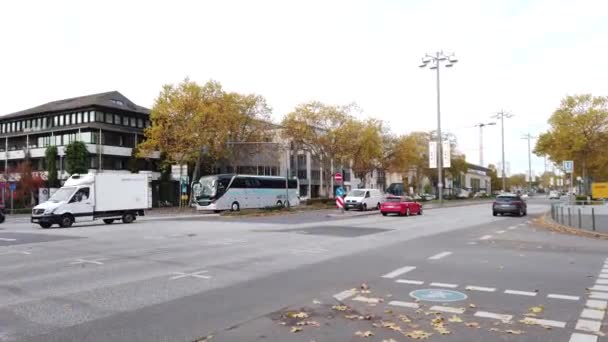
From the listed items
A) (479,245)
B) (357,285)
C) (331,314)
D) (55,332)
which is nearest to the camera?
(55,332)

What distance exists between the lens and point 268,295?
26.2ft

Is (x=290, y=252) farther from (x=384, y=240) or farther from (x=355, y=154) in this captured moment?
(x=355, y=154)

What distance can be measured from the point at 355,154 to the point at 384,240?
42723 millimetres

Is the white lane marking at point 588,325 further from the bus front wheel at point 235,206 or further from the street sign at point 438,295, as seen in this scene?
the bus front wheel at point 235,206

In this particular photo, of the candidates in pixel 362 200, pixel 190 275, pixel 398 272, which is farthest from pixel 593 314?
pixel 362 200

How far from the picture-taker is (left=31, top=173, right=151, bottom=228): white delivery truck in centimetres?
2600

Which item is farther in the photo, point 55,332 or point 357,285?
point 357,285

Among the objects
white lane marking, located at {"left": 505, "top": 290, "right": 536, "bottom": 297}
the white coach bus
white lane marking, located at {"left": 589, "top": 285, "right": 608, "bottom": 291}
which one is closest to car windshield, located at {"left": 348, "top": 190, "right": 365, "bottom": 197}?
the white coach bus

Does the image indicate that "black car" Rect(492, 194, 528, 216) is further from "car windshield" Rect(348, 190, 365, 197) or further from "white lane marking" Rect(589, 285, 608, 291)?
"white lane marking" Rect(589, 285, 608, 291)

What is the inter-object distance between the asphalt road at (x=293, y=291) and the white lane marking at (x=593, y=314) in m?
0.01

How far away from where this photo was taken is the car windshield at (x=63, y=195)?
26.9 meters

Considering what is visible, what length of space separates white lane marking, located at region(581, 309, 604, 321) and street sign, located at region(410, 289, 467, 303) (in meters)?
1.57

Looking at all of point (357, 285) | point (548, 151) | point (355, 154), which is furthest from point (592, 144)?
point (357, 285)

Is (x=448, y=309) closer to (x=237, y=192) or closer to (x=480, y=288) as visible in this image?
(x=480, y=288)
